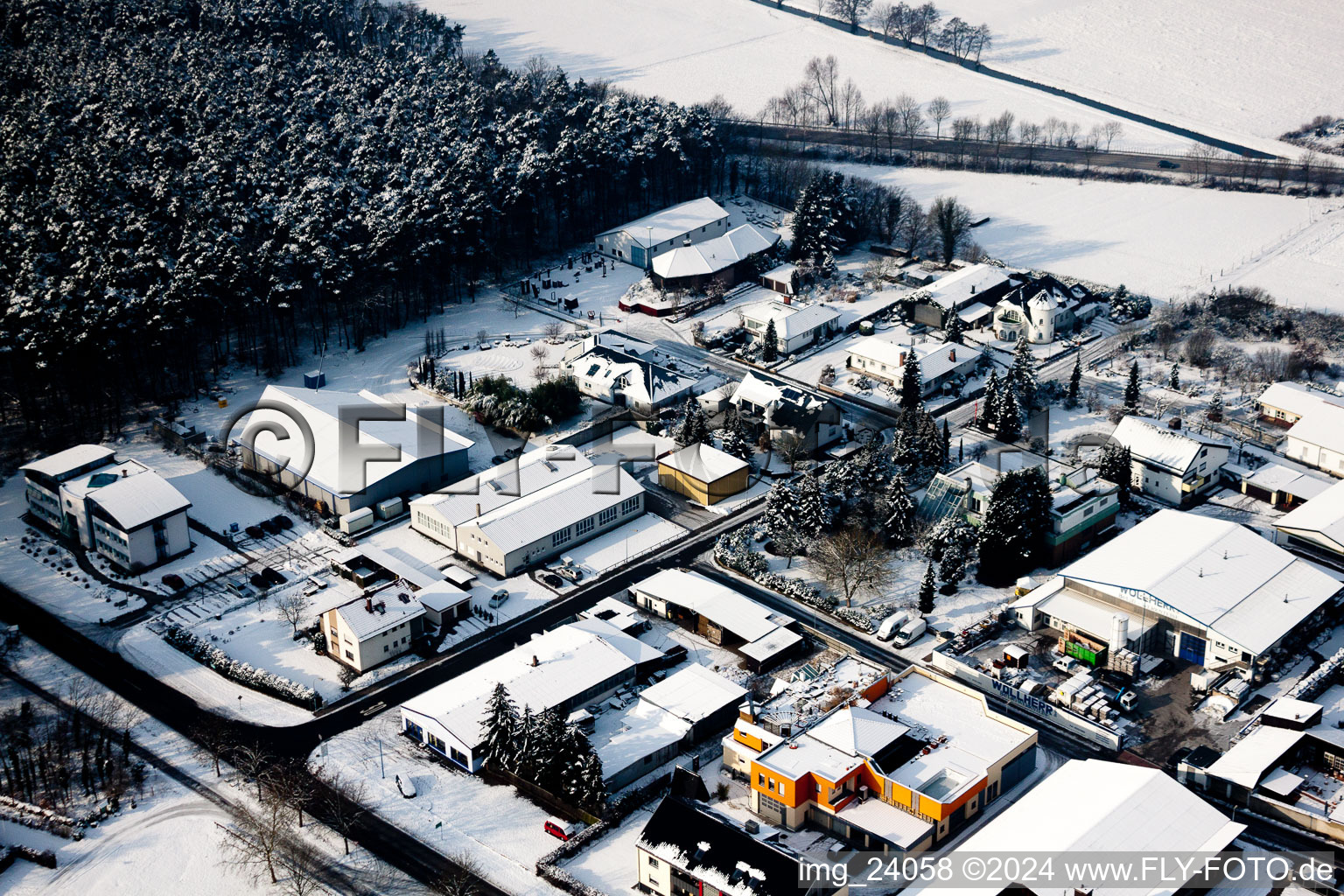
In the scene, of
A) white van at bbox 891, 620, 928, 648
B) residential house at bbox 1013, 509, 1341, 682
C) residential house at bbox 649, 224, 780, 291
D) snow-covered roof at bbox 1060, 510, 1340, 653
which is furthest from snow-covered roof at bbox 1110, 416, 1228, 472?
residential house at bbox 649, 224, 780, 291

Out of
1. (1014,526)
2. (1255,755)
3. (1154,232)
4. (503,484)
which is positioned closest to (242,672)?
(503,484)

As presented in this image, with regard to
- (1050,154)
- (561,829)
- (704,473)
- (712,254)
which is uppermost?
(1050,154)

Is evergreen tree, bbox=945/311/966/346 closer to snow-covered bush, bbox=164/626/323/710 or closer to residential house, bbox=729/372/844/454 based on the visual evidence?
residential house, bbox=729/372/844/454

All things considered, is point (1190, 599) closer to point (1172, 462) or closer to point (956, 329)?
point (1172, 462)

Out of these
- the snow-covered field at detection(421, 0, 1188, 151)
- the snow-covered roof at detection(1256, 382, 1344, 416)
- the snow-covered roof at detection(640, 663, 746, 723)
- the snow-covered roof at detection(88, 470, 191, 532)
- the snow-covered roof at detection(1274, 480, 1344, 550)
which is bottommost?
the snow-covered roof at detection(640, 663, 746, 723)

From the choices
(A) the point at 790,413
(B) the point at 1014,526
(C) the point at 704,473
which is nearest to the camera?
(B) the point at 1014,526

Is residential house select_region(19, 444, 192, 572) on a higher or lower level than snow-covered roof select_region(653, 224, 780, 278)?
lower

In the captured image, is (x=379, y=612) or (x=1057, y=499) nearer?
(x=379, y=612)
